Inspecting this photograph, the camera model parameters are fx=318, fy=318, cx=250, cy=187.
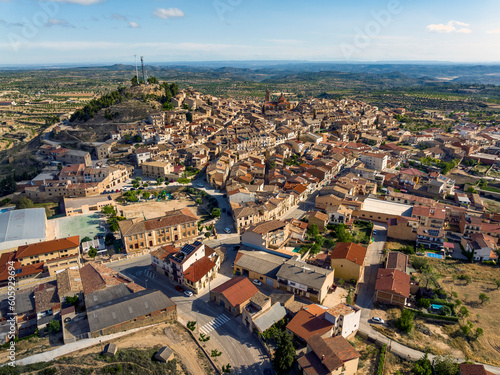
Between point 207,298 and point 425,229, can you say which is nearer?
point 207,298

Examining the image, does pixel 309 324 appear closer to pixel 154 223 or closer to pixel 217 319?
pixel 217 319

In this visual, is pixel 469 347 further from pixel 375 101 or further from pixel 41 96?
pixel 41 96

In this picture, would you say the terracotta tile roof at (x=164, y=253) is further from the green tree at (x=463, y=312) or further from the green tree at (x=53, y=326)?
the green tree at (x=463, y=312)

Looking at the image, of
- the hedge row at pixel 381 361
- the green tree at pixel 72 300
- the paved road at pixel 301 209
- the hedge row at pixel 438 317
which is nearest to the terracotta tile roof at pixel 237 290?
the hedge row at pixel 381 361

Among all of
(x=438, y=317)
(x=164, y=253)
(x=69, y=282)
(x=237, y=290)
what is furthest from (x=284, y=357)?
(x=69, y=282)

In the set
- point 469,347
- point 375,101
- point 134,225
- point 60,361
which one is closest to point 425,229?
point 469,347

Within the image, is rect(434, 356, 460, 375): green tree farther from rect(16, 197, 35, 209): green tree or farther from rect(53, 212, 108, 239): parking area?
rect(16, 197, 35, 209): green tree
